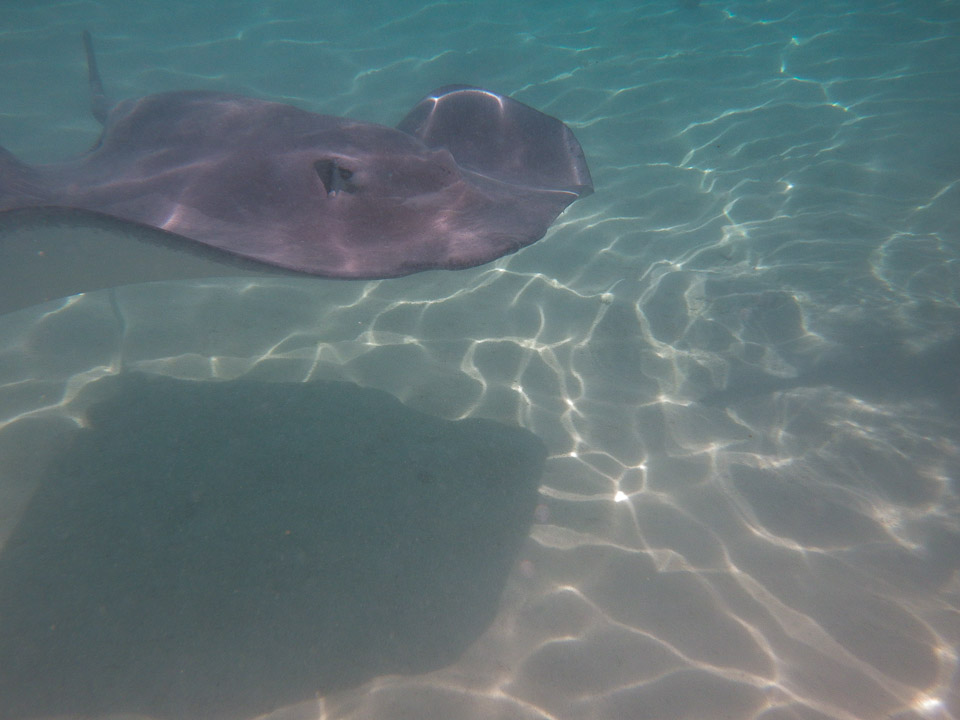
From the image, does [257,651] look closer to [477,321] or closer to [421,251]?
[421,251]

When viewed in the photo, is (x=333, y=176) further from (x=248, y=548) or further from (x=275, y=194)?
(x=248, y=548)

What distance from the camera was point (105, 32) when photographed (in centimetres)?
1262

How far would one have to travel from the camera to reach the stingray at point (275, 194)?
2.38 m

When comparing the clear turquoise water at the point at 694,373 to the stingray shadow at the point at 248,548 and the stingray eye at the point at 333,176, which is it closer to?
the stingray shadow at the point at 248,548

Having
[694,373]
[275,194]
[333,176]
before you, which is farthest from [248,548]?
[694,373]

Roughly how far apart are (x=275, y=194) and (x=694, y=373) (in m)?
4.01

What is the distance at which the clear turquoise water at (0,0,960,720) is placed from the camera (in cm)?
308

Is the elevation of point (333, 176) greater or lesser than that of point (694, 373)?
greater

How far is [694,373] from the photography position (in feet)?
16.0

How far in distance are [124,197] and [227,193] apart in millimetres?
645

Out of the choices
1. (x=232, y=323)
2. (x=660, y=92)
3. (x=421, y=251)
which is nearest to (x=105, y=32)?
(x=232, y=323)

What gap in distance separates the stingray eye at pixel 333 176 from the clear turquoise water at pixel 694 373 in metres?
2.16

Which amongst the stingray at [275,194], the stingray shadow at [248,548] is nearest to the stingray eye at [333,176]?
the stingray at [275,194]

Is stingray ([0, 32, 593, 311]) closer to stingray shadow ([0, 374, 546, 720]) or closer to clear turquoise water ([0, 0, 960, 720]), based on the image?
stingray shadow ([0, 374, 546, 720])
